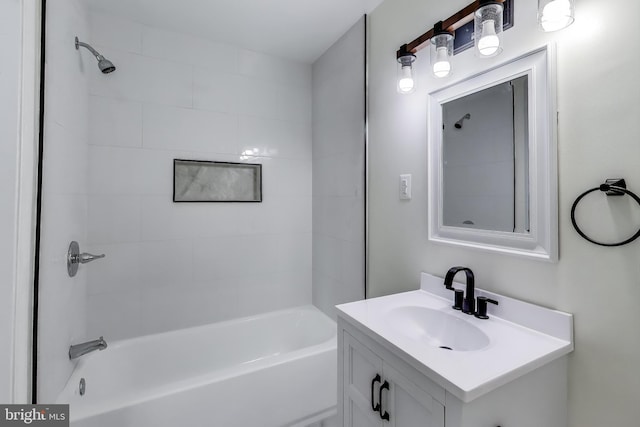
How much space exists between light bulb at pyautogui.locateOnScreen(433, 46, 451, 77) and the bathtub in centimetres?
150

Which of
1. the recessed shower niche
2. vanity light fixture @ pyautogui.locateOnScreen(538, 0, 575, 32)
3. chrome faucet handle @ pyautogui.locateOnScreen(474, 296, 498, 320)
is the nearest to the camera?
vanity light fixture @ pyautogui.locateOnScreen(538, 0, 575, 32)

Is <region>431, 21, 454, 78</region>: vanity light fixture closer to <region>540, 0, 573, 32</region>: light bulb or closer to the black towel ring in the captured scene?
<region>540, 0, 573, 32</region>: light bulb

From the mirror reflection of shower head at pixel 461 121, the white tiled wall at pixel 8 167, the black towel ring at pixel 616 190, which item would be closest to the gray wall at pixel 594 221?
the black towel ring at pixel 616 190

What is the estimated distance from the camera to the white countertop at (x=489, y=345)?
0.68m

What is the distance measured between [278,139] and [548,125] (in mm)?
1728

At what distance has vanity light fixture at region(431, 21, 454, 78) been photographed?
1.15 m

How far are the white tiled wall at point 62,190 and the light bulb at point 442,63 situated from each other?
4.98 ft

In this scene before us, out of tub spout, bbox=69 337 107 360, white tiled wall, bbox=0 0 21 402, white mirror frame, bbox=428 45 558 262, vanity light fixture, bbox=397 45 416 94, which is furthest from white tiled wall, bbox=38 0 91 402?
white mirror frame, bbox=428 45 558 262

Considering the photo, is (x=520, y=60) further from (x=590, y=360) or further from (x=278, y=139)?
(x=278, y=139)

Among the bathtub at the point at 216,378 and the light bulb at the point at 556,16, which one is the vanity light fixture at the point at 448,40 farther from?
the bathtub at the point at 216,378

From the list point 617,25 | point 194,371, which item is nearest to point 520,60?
point 617,25

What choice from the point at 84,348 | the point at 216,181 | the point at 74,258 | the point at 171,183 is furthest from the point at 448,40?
the point at 84,348

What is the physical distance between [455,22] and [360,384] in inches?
56.7

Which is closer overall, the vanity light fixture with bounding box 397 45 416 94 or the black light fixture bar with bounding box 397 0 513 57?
the black light fixture bar with bounding box 397 0 513 57
